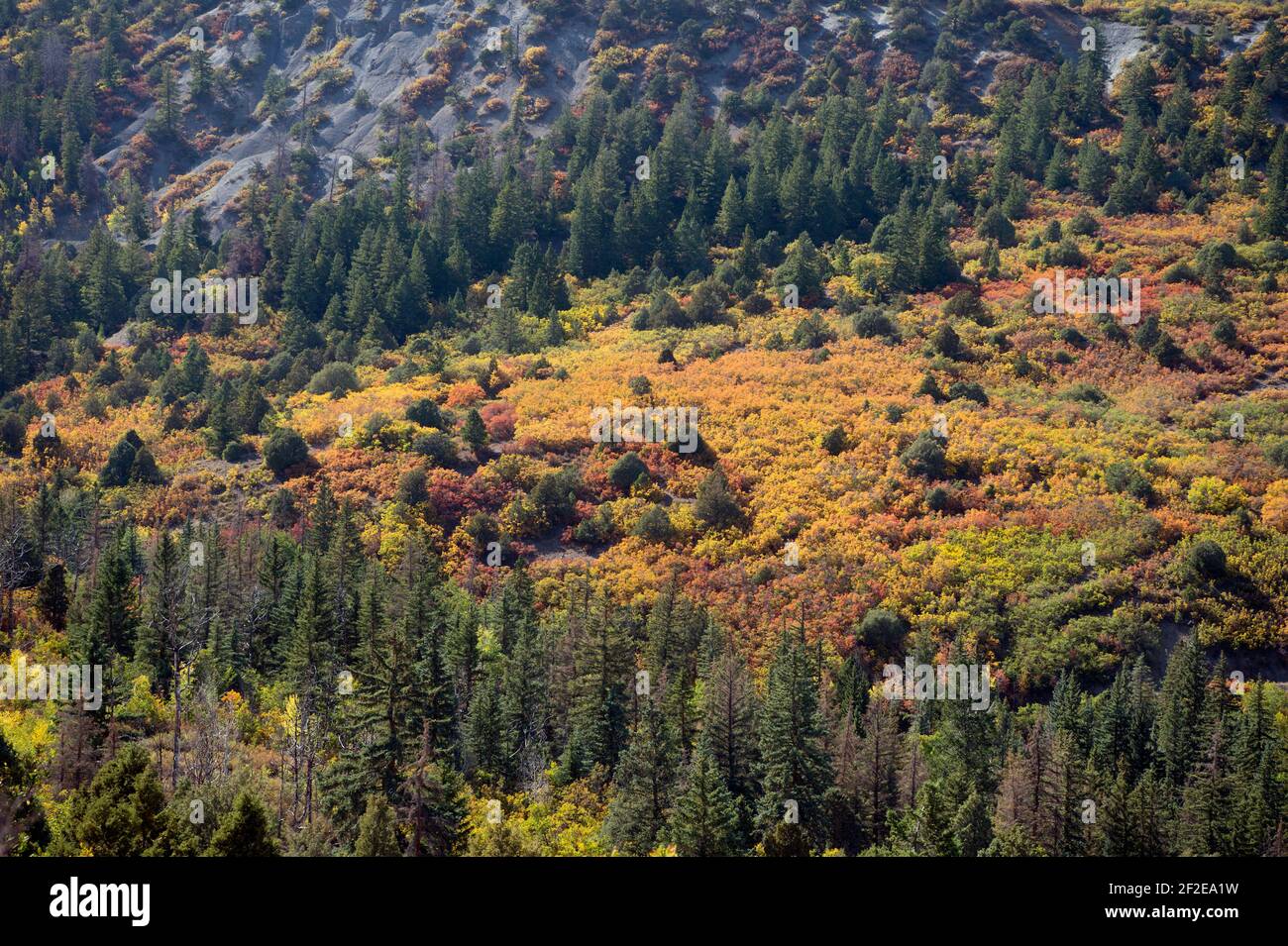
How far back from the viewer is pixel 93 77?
481 feet

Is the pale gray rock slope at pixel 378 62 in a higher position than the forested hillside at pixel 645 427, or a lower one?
higher

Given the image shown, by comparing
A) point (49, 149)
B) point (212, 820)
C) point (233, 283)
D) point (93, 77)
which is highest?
point (93, 77)

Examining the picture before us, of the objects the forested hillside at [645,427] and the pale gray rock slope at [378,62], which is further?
the pale gray rock slope at [378,62]

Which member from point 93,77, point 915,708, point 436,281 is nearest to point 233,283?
point 436,281

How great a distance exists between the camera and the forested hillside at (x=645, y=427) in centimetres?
4253

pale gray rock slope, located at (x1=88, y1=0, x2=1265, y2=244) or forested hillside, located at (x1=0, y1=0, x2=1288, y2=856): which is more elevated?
pale gray rock slope, located at (x1=88, y1=0, x2=1265, y2=244)

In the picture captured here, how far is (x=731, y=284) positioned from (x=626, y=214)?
15108 mm

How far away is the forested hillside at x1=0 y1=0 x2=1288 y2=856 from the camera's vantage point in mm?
42531

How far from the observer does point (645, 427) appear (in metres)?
79.4

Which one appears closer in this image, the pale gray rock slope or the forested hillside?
the forested hillside

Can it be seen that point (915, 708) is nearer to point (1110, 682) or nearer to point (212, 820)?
point (1110, 682)

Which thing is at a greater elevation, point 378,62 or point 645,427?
point 378,62

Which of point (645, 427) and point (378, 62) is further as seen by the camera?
point (378, 62)
